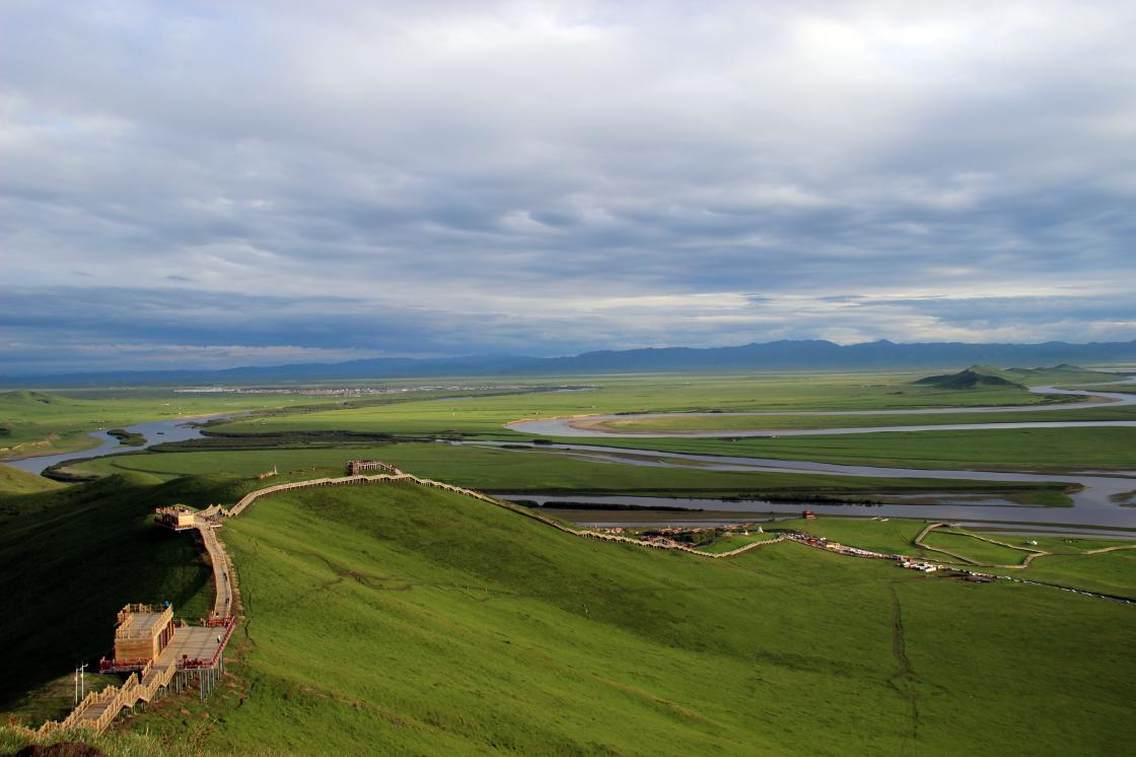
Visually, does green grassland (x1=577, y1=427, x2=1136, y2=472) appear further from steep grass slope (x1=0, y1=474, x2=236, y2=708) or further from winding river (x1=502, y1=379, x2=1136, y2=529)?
steep grass slope (x1=0, y1=474, x2=236, y2=708)

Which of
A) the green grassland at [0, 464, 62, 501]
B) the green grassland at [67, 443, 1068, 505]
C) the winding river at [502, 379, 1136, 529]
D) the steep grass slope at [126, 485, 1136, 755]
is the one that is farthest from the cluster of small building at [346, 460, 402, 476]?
the winding river at [502, 379, 1136, 529]

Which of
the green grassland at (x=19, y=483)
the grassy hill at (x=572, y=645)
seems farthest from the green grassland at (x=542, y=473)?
the grassy hill at (x=572, y=645)

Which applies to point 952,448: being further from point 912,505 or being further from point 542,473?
point 542,473

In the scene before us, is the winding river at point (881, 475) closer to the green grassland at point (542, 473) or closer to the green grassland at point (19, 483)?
the green grassland at point (542, 473)

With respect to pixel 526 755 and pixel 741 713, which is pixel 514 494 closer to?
pixel 741 713

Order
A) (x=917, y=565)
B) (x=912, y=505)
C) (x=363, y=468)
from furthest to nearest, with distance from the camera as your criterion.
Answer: (x=912, y=505) → (x=917, y=565) → (x=363, y=468)

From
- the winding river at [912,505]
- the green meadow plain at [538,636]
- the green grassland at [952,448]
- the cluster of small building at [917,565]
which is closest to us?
the green meadow plain at [538,636]

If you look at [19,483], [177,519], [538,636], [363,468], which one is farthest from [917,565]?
[19,483]
